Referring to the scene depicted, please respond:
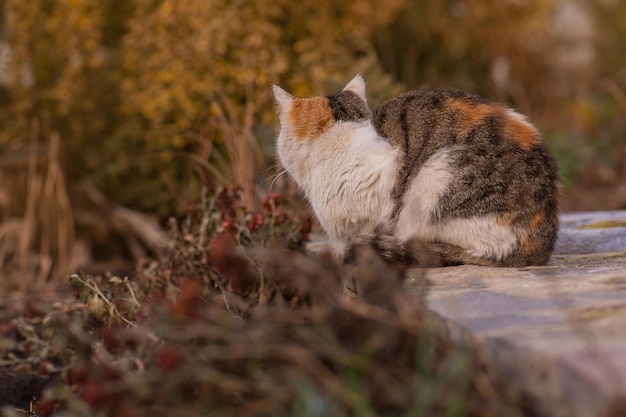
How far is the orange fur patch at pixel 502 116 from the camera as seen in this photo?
2.71m

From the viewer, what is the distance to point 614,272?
2.31 meters

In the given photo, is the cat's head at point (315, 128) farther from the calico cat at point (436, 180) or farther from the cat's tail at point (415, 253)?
the cat's tail at point (415, 253)

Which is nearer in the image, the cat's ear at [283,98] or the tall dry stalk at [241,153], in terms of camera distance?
the cat's ear at [283,98]

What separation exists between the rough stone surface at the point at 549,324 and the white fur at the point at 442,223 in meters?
0.10

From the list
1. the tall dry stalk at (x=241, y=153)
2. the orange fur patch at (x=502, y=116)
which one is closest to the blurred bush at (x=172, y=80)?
the tall dry stalk at (x=241, y=153)

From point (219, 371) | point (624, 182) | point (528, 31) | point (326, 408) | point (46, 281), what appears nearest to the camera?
point (326, 408)

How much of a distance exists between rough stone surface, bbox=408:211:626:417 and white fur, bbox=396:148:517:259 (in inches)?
4.0

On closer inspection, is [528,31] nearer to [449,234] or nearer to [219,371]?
[449,234]

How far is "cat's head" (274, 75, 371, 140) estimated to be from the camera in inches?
120

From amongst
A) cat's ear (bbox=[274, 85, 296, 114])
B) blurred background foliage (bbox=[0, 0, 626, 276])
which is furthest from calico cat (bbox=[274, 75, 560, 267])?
blurred background foliage (bbox=[0, 0, 626, 276])

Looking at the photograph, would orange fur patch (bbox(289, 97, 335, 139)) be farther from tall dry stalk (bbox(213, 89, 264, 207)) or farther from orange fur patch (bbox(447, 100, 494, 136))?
tall dry stalk (bbox(213, 89, 264, 207))

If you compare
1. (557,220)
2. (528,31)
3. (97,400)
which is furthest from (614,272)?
(528,31)

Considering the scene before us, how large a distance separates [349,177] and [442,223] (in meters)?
0.40

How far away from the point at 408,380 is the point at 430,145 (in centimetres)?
140
